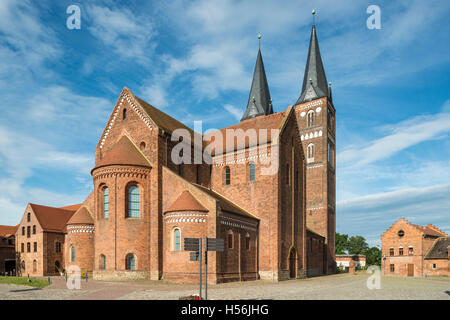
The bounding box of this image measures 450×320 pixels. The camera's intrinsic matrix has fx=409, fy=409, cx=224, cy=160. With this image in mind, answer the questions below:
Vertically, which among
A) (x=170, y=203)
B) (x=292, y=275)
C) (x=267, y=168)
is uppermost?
(x=267, y=168)

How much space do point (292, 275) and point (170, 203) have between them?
14.0m

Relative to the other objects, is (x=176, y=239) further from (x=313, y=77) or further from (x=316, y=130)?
(x=313, y=77)

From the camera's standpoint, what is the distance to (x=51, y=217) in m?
48.7

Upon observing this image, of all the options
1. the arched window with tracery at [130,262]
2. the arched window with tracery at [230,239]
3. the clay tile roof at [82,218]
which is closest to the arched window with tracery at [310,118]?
the arched window with tracery at [230,239]

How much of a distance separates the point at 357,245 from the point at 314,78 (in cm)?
6508

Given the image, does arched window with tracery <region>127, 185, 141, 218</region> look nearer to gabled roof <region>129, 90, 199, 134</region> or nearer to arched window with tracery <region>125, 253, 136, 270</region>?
arched window with tracery <region>125, 253, 136, 270</region>

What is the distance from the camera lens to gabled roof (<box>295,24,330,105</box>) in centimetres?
5919

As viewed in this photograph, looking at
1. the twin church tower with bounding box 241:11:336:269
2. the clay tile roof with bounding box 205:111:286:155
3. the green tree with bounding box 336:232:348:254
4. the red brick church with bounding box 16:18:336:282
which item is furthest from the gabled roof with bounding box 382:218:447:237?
the green tree with bounding box 336:232:348:254

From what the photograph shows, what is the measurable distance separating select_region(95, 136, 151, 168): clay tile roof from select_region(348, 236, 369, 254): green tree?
297ft

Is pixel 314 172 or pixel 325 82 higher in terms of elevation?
pixel 325 82

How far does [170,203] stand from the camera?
3133 centimetres

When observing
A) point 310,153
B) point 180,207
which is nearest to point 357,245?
point 310,153
